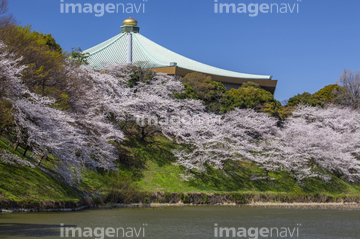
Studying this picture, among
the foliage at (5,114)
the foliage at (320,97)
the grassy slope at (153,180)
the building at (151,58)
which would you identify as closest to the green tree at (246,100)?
the foliage at (320,97)

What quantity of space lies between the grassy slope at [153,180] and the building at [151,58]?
64.6 ft

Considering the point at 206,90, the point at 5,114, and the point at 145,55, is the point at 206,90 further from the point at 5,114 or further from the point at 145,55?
the point at 5,114

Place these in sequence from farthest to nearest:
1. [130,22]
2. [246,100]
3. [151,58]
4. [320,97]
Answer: [130,22]
[151,58]
[320,97]
[246,100]

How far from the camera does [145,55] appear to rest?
57594 mm

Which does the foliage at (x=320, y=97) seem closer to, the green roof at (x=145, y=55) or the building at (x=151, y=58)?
the building at (x=151, y=58)

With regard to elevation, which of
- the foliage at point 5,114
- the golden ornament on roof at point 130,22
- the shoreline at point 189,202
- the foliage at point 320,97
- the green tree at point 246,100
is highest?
the golden ornament on roof at point 130,22

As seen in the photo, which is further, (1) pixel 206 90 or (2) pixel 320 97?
(2) pixel 320 97

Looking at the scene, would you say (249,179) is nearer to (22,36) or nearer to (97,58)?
(22,36)

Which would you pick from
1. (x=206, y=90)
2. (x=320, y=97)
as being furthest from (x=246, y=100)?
(x=320, y=97)

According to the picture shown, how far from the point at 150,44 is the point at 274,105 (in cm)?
2576

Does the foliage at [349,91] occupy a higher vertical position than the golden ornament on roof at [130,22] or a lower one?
lower

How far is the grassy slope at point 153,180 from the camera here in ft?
62.2

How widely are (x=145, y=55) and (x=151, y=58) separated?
1775 mm

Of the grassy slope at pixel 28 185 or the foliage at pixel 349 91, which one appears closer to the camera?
the grassy slope at pixel 28 185
